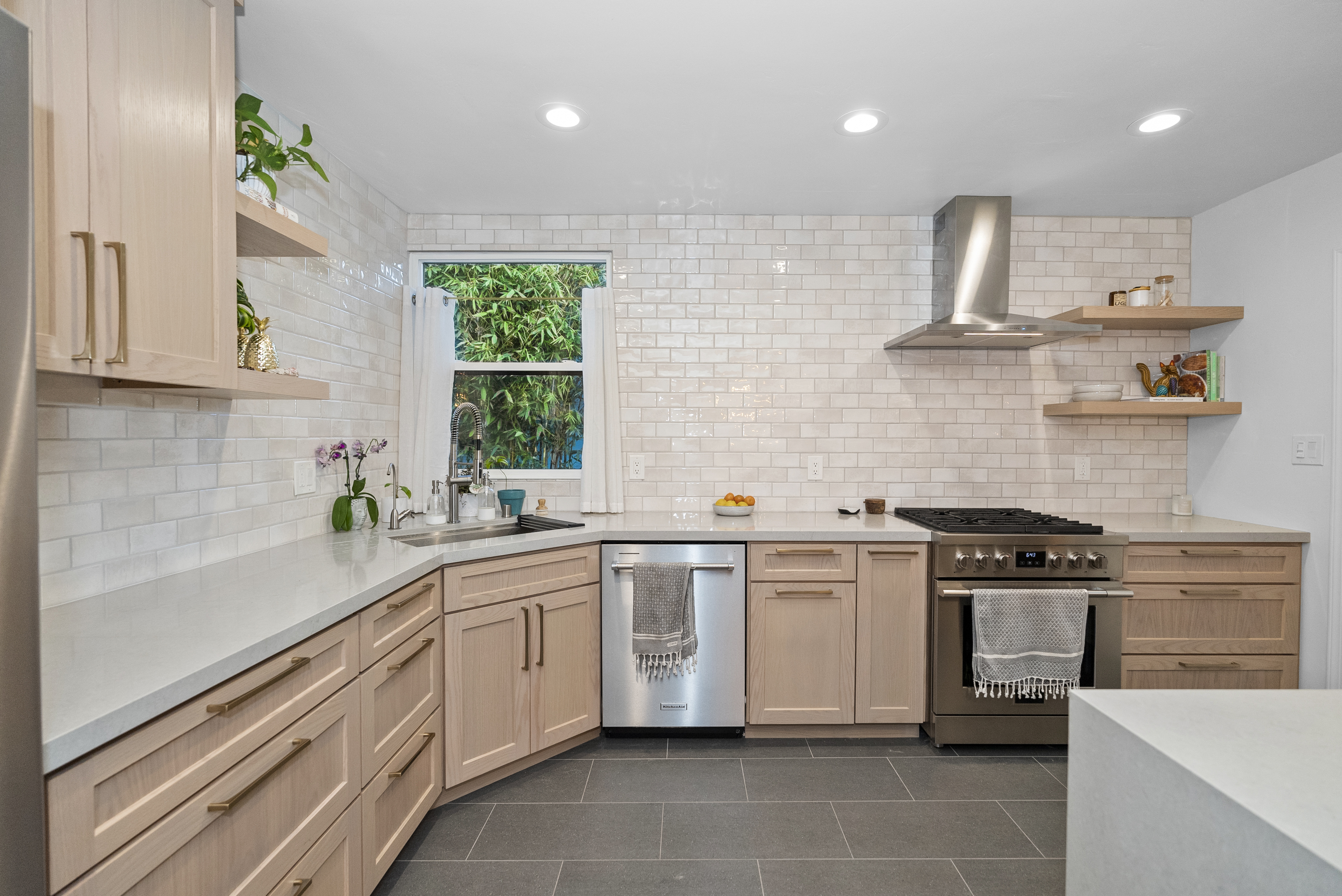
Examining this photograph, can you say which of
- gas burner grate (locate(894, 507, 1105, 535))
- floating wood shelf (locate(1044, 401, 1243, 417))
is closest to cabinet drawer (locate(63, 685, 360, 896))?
gas burner grate (locate(894, 507, 1105, 535))

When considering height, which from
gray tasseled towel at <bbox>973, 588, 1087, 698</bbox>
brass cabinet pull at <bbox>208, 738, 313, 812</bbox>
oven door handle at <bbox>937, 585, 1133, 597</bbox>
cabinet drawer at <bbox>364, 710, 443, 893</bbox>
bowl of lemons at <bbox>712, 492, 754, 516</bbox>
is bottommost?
cabinet drawer at <bbox>364, 710, 443, 893</bbox>

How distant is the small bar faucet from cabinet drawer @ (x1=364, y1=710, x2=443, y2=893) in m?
0.88

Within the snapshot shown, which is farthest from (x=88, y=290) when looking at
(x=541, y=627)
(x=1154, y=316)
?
(x=1154, y=316)

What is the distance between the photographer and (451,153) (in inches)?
109

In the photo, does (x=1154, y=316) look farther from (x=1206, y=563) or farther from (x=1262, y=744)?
(x=1262, y=744)

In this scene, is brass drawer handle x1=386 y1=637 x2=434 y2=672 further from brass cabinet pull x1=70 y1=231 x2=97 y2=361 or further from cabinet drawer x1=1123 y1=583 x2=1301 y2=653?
cabinet drawer x1=1123 y1=583 x2=1301 y2=653

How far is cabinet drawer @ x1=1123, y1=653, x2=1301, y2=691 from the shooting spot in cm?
290

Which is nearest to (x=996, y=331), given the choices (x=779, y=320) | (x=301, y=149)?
(x=779, y=320)

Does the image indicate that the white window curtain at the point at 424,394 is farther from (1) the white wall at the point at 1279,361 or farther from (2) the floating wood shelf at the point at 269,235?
(1) the white wall at the point at 1279,361

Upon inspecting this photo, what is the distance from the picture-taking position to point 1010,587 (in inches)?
110

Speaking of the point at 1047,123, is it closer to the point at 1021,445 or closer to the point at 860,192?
the point at 860,192

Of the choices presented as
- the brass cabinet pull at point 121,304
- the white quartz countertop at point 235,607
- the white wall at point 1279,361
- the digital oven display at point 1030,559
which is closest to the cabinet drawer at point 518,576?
the white quartz countertop at point 235,607

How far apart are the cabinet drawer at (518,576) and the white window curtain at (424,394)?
3.32 ft

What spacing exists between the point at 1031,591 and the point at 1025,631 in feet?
0.55
